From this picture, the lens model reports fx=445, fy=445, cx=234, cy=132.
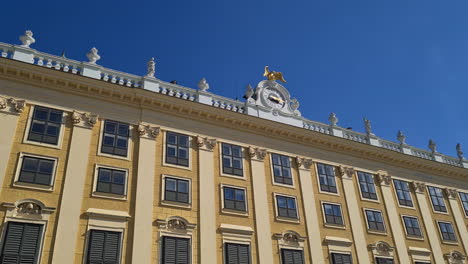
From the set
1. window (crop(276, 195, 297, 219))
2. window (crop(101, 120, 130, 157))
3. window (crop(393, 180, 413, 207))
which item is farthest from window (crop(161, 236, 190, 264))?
window (crop(393, 180, 413, 207))

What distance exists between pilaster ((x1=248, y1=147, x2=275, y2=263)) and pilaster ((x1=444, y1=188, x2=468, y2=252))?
16474 mm

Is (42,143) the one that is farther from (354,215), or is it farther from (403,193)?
(403,193)

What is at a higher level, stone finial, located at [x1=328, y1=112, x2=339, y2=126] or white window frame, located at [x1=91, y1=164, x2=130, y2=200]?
stone finial, located at [x1=328, y1=112, x2=339, y2=126]

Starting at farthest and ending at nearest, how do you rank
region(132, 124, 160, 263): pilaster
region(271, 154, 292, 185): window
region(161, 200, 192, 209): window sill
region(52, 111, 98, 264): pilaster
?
1. region(271, 154, 292, 185): window
2. region(161, 200, 192, 209): window sill
3. region(132, 124, 160, 263): pilaster
4. region(52, 111, 98, 264): pilaster

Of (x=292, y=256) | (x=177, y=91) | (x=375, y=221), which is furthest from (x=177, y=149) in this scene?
(x=375, y=221)

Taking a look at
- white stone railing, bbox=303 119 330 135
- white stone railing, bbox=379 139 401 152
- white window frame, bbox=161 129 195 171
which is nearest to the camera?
white window frame, bbox=161 129 195 171

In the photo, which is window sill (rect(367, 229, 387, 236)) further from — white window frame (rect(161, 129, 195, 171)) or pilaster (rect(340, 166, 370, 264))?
white window frame (rect(161, 129, 195, 171))

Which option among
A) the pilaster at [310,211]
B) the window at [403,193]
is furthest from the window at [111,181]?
the window at [403,193]

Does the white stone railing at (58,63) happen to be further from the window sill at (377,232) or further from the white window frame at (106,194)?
the window sill at (377,232)

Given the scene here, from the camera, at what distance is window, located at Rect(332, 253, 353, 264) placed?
26016 mm

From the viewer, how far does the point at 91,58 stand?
25.0 meters

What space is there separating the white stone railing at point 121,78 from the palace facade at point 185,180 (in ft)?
0.26

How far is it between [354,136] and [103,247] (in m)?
19.7

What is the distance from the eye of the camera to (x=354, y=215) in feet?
93.1
